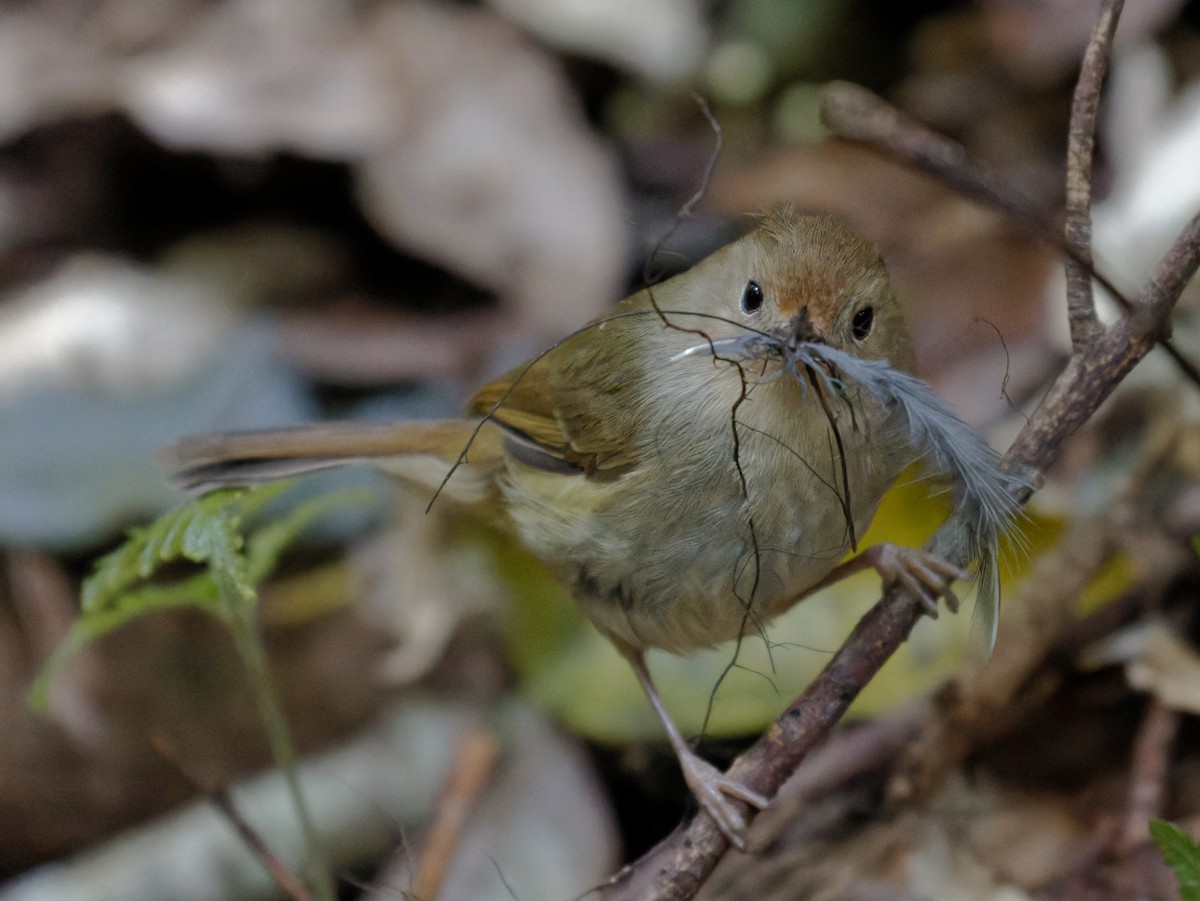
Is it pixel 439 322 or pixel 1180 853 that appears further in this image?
pixel 439 322

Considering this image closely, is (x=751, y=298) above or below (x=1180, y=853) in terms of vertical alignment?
above

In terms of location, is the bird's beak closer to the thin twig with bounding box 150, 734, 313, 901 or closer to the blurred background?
the blurred background

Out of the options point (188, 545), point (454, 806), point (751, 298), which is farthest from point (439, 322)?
point (188, 545)

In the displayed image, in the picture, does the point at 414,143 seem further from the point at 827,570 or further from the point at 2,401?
the point at 827,570

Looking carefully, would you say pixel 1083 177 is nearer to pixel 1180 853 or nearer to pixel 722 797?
pixel 1180 853

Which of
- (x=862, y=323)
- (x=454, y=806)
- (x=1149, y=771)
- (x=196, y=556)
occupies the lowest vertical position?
(x=1149, y=771)

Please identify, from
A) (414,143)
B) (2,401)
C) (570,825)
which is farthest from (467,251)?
(570,825)

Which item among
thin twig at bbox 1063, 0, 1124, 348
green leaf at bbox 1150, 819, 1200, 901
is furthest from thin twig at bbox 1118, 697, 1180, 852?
thin twig at bbox 1063, 0, 1124, 348
